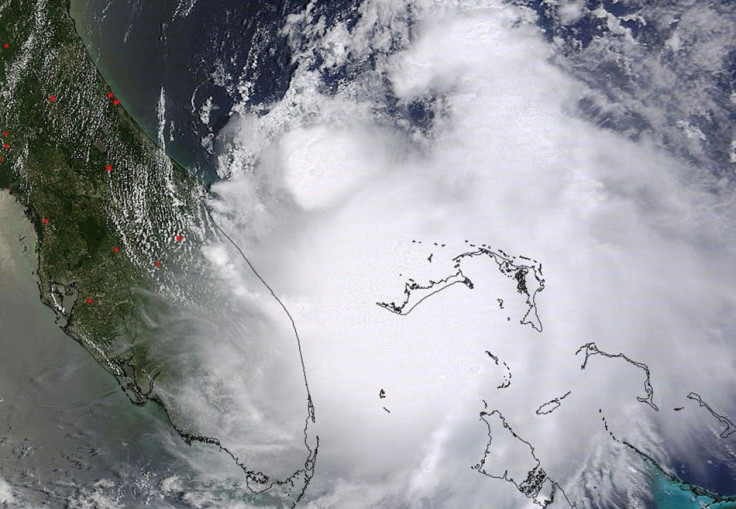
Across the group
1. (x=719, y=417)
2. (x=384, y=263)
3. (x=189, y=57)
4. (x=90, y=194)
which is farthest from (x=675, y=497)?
(x=90, y=194)

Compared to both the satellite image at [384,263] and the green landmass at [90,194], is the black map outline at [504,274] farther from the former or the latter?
the green landmass at [90,194]

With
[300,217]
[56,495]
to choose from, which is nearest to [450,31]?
[300,217]

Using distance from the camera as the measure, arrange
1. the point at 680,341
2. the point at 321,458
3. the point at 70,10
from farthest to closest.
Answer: the point at 70,10
the point at 321,458
the point at 680,341

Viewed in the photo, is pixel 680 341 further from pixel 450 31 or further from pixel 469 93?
pixel 450 31

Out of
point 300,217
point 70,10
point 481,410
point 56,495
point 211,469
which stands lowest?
point 481,410

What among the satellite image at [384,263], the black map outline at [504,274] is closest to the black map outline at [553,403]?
the satellite image at [384,263]

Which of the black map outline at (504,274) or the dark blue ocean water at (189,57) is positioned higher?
the dark blue ocean water at (189,57)

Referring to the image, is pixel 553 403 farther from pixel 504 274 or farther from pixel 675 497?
pixel 675 497
